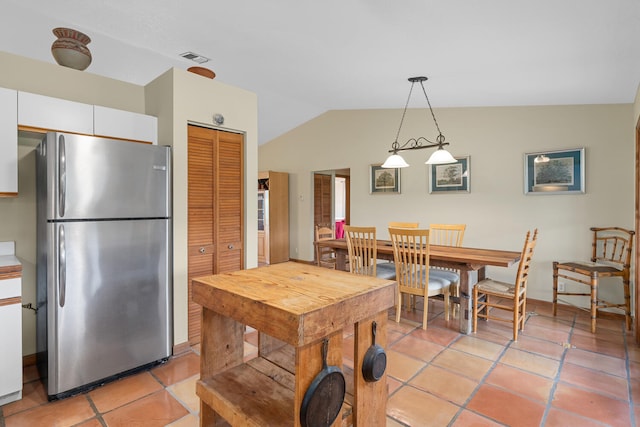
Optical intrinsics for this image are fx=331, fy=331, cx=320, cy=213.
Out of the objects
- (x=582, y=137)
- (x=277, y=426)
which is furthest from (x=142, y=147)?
(x=582, y=137)

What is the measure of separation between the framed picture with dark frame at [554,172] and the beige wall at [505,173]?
0.21ft

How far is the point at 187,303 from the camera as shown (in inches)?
103

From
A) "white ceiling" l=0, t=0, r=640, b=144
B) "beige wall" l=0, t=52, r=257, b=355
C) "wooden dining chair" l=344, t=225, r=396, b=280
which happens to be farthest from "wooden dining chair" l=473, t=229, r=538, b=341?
"beige wall" l=0, t=52, r=257, b=355

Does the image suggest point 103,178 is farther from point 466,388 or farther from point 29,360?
point 466,388

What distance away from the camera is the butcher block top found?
0.96m

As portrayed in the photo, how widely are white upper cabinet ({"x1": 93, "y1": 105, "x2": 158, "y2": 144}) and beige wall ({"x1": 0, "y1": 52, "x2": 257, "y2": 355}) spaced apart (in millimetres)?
71

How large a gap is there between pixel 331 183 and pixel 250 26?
4.37 meters

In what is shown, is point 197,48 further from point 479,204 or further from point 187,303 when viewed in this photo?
point 479,204

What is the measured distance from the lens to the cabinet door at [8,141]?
78.1 inches

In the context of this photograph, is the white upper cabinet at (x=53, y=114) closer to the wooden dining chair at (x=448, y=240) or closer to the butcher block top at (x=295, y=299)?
the butcher block top at (x=295, y=299)

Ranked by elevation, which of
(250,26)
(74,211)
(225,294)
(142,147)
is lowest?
(225,294)

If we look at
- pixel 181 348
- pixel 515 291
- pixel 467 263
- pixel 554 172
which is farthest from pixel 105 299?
pixel 554 172

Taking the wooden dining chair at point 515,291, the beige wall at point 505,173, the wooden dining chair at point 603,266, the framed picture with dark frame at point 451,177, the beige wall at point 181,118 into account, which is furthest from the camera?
the framed picture with dark frame at point 451,177

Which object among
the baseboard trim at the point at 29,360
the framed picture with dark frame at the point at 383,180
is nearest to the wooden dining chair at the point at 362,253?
the framed picture with dark frame at the point at 383,180
